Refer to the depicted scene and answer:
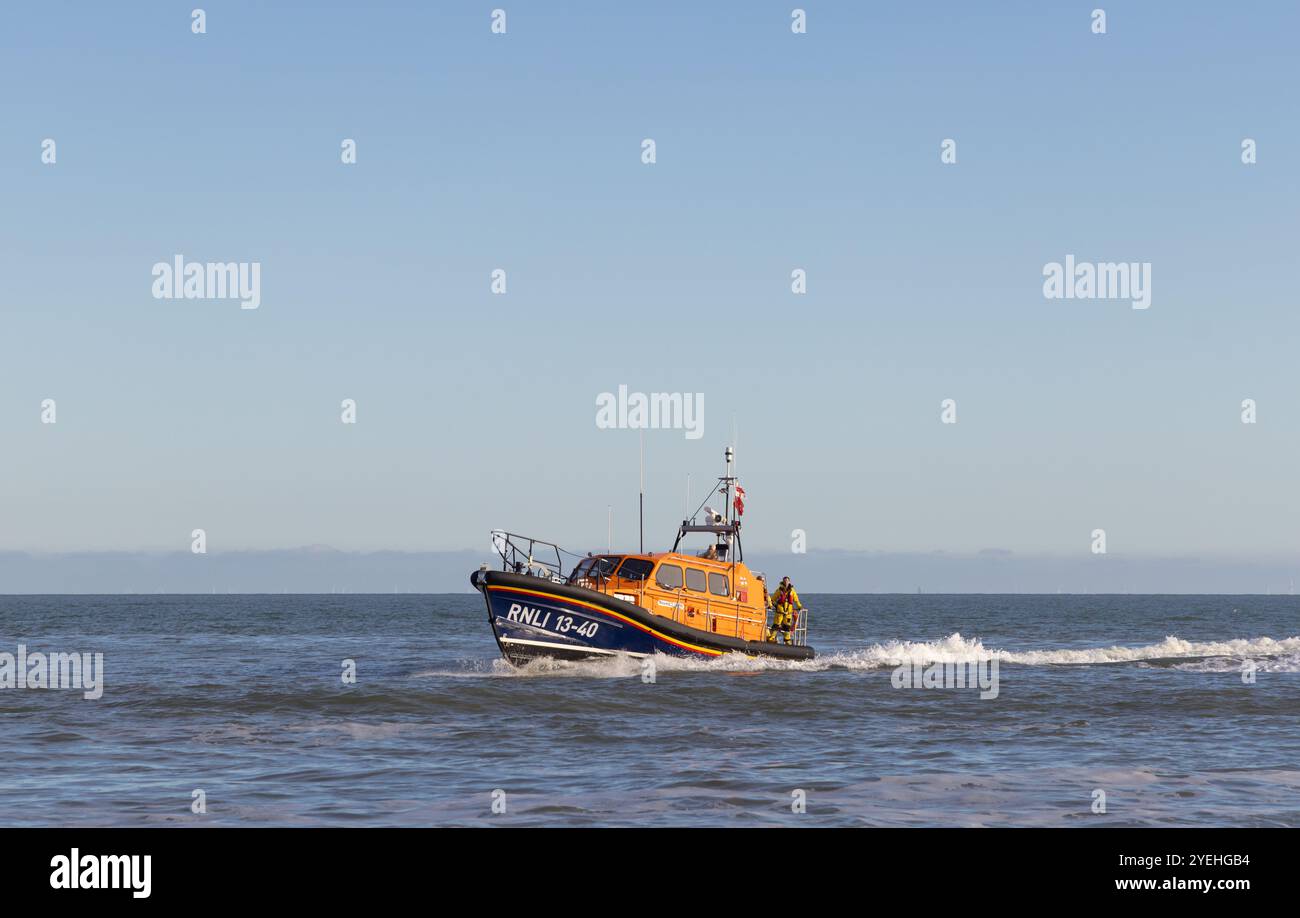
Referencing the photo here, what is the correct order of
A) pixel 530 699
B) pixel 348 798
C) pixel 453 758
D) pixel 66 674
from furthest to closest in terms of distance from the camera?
pixel 66 674 < pixel 530 699 < pixel 453 758 < pixel 348 798

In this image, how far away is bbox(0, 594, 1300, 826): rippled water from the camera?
12.1 meters

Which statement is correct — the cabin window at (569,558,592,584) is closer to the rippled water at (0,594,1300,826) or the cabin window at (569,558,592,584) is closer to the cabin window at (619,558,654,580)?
the cabin window at (619,558,654,580)

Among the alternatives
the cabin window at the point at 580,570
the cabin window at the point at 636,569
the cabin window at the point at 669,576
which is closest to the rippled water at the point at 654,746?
the cabin window at the point at 669,576

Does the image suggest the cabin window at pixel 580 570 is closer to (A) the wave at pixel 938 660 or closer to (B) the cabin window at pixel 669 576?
(B) the cabin window at pixel 669 576

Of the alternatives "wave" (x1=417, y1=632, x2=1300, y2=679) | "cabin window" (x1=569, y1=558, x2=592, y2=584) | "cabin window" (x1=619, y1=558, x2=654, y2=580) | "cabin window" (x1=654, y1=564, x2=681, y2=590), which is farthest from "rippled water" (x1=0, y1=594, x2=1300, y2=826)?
"cabin window" (x1=569, y1=558, x2=592, y2=584)

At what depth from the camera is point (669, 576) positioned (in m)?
26.3

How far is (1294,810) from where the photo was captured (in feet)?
39.4

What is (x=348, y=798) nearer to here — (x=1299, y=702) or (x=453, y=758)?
(x=453, y=758)

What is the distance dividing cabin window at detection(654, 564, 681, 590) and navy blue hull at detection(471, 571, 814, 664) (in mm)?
1015

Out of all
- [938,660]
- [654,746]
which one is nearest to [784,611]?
[938,660]

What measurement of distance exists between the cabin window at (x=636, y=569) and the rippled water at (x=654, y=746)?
1.89m
